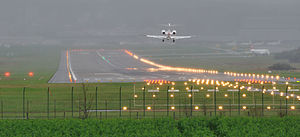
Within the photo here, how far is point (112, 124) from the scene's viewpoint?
3884cm

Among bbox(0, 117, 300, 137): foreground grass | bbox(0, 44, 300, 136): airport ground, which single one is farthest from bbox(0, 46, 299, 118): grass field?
bbox(0, 117, 300, 137): foreground grass

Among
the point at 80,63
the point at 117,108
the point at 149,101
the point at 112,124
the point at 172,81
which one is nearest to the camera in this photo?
the point at 112,124

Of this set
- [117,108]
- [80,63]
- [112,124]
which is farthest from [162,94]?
[80,63]

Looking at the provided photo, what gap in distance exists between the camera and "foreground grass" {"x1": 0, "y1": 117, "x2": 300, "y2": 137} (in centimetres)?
3606

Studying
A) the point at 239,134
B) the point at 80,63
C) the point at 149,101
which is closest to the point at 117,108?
the point at 149,101

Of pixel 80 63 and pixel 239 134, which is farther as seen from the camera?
pixel 80 63

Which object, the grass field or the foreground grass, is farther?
the grass field

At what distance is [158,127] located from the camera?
38.6 metres

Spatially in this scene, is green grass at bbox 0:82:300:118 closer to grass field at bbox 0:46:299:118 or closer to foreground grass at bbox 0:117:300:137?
grass field at bbox 0:46:299:118

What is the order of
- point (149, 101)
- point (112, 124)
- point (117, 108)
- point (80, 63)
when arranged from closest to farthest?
point (112, 124)
point (117, 108)
point (149, 101)
point (80, 63)

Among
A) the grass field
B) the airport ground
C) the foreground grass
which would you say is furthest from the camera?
the grass field

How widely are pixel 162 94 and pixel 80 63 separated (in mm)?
86063

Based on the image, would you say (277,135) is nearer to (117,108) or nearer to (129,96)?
(117,108)

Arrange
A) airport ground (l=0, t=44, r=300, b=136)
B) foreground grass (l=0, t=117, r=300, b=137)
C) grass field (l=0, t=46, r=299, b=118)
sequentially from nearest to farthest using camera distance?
foreground grass (l=0, t=117, r=300, b=137) → airport ground (l=0, t=44, r=300, b=136) → grass field (l=0, t=46, r=299, b=118)
